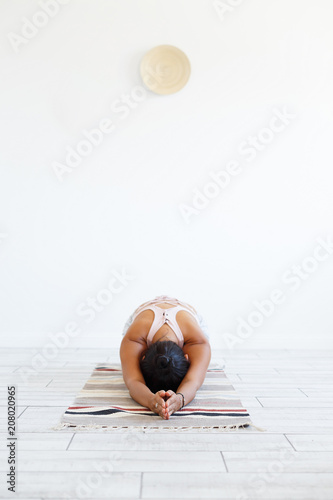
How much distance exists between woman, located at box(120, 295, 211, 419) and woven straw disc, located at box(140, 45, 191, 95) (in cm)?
184

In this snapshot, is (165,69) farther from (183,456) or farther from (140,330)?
(183,456)

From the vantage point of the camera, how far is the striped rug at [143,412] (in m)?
1.78

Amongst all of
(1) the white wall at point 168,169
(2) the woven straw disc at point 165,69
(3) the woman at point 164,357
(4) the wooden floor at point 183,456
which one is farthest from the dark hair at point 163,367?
(2) the woven straw disc at point 165,69

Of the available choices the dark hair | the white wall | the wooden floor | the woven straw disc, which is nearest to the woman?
the dark hair

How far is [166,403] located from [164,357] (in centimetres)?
22

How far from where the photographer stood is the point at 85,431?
1.73 metres

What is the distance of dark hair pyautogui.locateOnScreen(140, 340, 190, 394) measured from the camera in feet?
6.57

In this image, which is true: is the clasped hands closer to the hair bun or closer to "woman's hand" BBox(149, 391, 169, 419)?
"woman's hand" BBox(149, 391, 169, 419)

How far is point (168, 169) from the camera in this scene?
3.53 meters

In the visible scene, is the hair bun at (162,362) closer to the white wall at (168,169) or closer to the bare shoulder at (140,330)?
the bare shoulder at (140,330)

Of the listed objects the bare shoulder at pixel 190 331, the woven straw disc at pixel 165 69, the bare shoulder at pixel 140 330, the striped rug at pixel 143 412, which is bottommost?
the striped rug at pixel 143 412

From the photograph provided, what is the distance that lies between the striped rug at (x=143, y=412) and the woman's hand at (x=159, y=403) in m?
0.03

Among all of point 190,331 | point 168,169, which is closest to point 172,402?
point 190,331

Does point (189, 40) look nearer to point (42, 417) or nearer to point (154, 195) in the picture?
point (154, 195)
